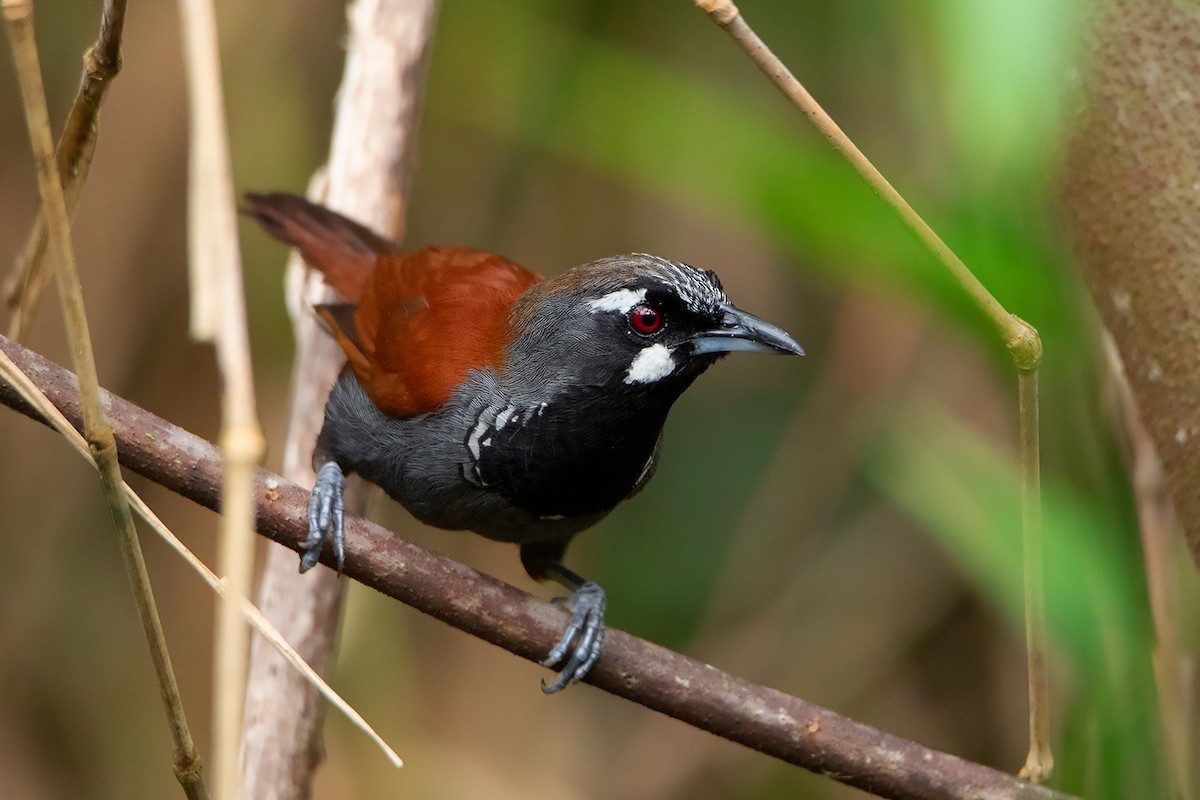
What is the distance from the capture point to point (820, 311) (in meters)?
4.68

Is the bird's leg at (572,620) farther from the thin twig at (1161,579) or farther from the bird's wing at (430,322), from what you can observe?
the thin twig at (1161,579)

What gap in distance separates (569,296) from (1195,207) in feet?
4.23

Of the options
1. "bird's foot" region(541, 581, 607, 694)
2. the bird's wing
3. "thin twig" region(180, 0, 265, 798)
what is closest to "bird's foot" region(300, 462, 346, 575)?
the bird's wing

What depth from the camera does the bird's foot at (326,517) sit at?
7.59 feet

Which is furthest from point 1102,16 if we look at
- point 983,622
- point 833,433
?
point 983,622

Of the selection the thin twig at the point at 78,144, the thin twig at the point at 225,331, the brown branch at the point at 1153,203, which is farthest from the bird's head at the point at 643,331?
the thin twig at the point at 225,331

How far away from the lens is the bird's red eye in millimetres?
2574

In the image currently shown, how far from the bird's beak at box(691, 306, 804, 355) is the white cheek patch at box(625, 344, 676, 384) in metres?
0.06

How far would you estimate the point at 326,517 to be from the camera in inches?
101

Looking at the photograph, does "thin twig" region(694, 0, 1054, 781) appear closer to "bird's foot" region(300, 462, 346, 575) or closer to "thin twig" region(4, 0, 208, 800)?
"thin twig" region(4, 0, 208, 800)

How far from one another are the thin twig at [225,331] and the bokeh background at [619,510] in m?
2.61

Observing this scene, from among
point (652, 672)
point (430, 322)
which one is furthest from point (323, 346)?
point (652, 672)

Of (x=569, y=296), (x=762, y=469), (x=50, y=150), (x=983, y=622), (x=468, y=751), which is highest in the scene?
(x=50, y=150)

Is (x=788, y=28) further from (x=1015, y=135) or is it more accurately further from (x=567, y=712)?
(x=567, y=712)
